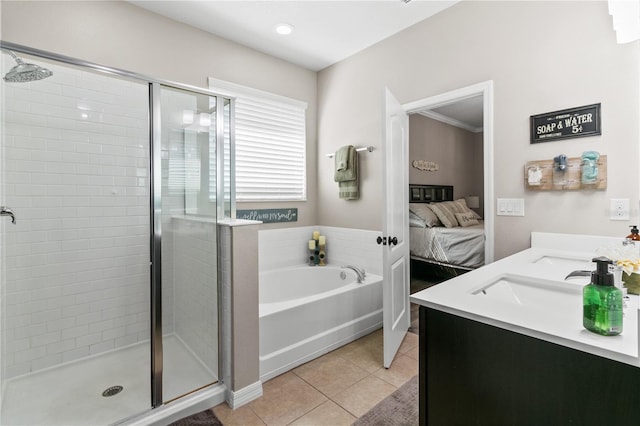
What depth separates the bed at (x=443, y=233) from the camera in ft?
11.8

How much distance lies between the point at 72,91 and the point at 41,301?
1.50 m

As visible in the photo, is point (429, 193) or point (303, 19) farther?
point (429, 193)

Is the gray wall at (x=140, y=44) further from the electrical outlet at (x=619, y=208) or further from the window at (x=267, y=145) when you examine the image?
the electrical outlet at (x=619, y=208)

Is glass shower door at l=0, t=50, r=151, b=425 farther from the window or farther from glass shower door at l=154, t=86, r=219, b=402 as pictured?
the window

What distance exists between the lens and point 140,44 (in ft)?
8.26

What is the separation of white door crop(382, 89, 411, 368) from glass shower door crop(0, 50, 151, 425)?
5.16 feet

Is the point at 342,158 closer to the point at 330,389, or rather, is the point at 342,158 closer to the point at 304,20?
the point at 304,20

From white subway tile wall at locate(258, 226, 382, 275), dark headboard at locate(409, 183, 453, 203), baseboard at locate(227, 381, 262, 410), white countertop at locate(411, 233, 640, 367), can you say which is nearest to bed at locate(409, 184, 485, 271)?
dark headboard at locate(409, 183, 453, 203)

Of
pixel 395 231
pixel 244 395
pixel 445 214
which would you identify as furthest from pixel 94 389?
pixel 445 214

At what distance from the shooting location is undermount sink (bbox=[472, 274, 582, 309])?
108 centimetres

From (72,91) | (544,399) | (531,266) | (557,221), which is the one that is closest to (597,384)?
(544,399)

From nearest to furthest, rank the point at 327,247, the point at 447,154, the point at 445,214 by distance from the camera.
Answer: the point at 327,247 → the point at 445,214 → the point at 447,154

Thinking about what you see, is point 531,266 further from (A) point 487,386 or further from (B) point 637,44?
(B) point 637,44

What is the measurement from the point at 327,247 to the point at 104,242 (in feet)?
7.12
